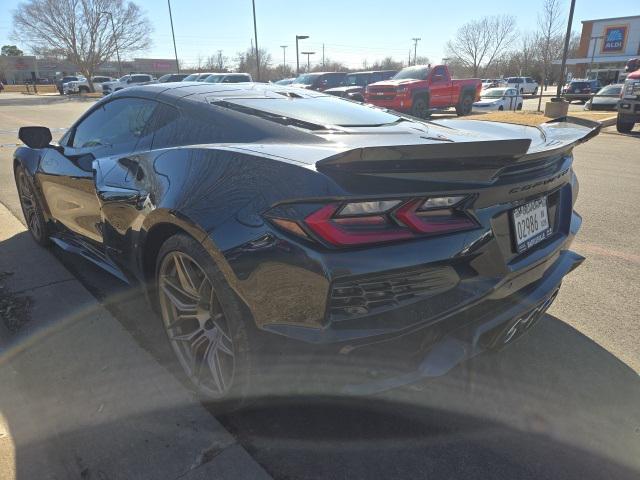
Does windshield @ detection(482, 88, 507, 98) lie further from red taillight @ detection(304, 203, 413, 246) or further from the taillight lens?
red taillight @ detection(304, 203, 413, 246)

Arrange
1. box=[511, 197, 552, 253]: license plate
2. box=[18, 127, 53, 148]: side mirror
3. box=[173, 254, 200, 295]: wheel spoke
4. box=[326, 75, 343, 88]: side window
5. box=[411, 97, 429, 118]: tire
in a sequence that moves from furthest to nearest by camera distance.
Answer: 1. box=[326, 75, 343, 88]: side window
2. box=[411, 97, 429, 118]: tire
3. box=[18, 127, 53, 148]: side mirror
4. box=[173, 254, 200, 295]: wheel spoke
5. box=[511, 197, 552, 253]: license plate

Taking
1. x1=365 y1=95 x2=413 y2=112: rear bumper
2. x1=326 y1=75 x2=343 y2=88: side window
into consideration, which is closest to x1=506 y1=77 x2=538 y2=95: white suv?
x1=326 y1=75 x2=343 y2=88: side window

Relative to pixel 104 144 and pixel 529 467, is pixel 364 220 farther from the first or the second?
pixel 104 144

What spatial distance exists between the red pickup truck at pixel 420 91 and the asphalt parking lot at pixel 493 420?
1564 cm

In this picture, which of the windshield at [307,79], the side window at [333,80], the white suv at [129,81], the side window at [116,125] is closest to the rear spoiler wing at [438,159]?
the side window at [116,125]

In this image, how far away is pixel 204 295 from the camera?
7.20ft

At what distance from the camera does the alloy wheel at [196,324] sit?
6.94 ft

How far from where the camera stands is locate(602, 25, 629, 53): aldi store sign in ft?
177

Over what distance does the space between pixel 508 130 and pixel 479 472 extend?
202cm

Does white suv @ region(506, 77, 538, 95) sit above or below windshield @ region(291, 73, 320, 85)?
below

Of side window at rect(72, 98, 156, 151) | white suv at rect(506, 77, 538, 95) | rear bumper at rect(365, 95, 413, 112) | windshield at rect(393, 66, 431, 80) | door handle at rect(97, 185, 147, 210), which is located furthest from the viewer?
white suv at rect(506, 77, 538, 95)

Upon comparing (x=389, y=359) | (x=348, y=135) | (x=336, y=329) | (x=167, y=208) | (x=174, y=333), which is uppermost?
(x=348, y=135)

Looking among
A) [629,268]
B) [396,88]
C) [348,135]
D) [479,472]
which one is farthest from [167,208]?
[396,88]

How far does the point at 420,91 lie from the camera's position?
59.1ft
